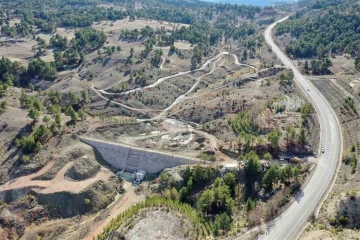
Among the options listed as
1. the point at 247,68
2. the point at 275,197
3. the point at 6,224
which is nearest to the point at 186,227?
the point at 275,197

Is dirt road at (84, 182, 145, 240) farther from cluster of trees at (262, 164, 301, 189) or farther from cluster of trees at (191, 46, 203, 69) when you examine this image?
cluster of trees at (191, 46, 203, 69)

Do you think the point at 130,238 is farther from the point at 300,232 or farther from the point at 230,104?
the point at 230,104

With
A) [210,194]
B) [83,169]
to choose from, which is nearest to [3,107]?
[83,169]

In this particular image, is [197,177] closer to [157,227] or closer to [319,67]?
[157,227]

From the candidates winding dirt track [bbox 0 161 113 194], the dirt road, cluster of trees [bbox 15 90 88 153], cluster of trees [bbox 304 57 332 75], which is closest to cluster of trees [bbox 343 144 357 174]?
the dirt road

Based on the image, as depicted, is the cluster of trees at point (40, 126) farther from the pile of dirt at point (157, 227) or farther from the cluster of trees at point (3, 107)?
the pile of dirt at point (157, 227)

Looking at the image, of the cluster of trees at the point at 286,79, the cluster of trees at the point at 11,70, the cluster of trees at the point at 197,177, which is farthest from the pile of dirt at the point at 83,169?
the cluster of trees at the point at 286,79
